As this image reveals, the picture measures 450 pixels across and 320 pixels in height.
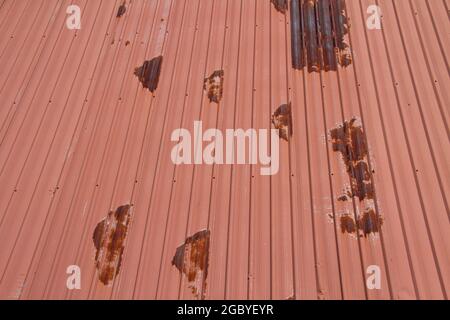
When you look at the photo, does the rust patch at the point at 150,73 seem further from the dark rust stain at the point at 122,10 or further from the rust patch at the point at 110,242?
the rust patch at the point at 110,242

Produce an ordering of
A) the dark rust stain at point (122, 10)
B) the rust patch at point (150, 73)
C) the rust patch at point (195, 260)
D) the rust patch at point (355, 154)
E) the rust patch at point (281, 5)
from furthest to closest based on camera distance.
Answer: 1. the dark rust stain at point (122, 10)
2. the rust patch at point (281, 5)
3. the rust patch at point (150, 73)
4. the rust patch at point (355, 154)
5. the rust patch at point (195, 260)

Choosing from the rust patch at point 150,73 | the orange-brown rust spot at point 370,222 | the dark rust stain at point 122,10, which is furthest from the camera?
the dark rust stain at point 122,10

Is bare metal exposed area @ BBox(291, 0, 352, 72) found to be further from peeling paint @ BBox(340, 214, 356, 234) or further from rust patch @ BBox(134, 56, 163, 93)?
peeling paint @ BBox(340, 214, 356, 234)

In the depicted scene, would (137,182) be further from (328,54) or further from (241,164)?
(328,54)

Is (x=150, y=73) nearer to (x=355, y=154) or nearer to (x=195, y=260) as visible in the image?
(x=195, y=260)

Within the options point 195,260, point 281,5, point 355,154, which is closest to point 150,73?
point 281,5

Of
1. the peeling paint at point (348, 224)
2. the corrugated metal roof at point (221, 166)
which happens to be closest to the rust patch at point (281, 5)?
the corrugated metal roof at point (221, 166)
